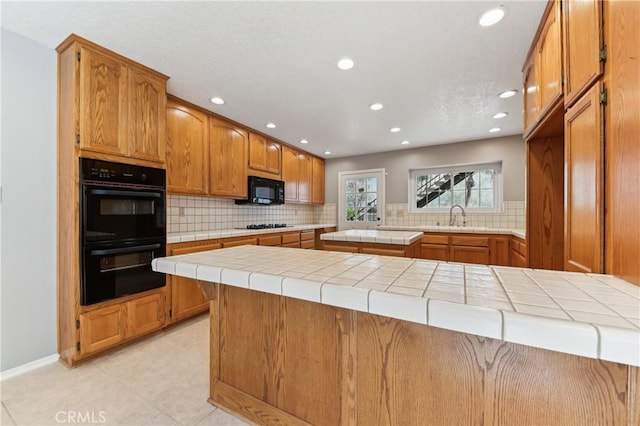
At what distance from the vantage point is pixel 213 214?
348 cm

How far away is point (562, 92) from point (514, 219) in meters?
3.29

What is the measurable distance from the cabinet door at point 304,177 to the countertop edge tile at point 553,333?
14.1 feet

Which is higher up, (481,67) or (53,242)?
(481,67)

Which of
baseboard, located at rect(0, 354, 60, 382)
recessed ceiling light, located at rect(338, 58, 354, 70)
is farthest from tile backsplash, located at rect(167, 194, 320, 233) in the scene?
recessed ceiling light, located at rect(338, 58, 354, 70)

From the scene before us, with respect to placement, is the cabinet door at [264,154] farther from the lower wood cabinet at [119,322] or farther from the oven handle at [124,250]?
the lower wood cabinet at [119,322]

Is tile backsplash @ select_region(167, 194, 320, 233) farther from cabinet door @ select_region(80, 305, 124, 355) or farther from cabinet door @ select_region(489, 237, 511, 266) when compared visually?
cabinet door @ select_region(489, 237, 511, 266)

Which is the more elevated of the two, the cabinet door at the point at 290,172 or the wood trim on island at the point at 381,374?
the cabinet door at the point at 290,172

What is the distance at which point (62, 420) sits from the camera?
4.45ft

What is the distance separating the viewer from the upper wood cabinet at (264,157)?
3666 millimetres

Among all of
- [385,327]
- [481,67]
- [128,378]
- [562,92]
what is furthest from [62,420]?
[481,67]

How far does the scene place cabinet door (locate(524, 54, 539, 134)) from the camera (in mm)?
1715

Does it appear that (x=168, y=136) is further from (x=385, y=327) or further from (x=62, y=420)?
(x=385, y=327)

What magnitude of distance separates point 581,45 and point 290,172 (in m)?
3.79

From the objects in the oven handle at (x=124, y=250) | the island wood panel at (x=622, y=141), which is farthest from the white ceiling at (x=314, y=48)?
the oven handle at (x=124, y=250)
